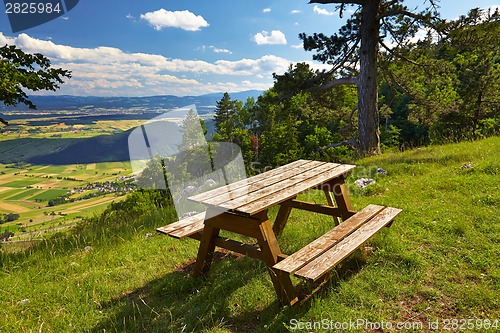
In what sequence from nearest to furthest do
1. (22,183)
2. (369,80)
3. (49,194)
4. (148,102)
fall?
1. (369,80)
2. (148,102)
3. (49,194)
4. (22,183)

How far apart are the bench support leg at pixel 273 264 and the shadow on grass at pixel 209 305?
90mm

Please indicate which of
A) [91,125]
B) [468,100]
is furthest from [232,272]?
[91,125]

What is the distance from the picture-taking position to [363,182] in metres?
6.35

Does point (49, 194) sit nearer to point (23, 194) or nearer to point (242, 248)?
point (23, 194)

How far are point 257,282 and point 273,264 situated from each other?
55 centimetres

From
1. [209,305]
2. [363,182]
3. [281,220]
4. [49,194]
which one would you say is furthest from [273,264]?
[49,194]

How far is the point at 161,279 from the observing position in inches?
133

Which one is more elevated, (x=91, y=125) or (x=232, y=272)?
(x=91, y=125)

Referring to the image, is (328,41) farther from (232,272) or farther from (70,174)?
(70,174)

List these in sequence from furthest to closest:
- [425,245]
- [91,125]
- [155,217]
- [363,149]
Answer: [91,125], [363,149], [155,217], [425,245]

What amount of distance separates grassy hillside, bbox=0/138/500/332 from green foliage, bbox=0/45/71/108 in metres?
2.80

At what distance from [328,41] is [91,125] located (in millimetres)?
49994

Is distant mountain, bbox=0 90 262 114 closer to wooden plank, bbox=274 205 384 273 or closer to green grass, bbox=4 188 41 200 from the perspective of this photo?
wooden plank, bbox=274 205 384 273

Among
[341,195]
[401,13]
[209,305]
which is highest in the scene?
[401,13]
